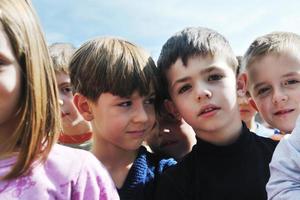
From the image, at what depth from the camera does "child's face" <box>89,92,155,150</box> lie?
5.26 feet

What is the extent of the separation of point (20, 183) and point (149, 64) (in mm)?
832

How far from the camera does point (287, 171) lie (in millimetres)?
1213

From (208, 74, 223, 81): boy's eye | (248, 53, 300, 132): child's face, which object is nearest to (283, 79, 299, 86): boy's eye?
(248, 53, 300, 132): child's face

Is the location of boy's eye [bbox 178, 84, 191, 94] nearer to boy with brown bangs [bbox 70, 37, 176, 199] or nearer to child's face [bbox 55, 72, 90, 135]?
boy with brown bangs [bbox 70, 37, 176, 199]

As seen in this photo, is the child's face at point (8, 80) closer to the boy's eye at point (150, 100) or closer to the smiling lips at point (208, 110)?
the boy's eye at point (150, 100)

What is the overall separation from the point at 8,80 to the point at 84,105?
64 centimetres

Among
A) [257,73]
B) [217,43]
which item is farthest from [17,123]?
[257,73]

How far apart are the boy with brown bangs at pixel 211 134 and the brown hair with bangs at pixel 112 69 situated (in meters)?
0.12

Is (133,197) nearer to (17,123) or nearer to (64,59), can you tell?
(17,123)

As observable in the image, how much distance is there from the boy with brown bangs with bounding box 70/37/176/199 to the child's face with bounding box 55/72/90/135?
1076 mm

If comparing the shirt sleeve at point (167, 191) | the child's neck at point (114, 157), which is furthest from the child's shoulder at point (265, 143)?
the child's neck at point (114, 157)

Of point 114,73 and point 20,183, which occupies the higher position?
point 114,73

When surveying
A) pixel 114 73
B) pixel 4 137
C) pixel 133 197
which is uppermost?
pixel 114 73

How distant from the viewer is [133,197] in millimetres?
1548
